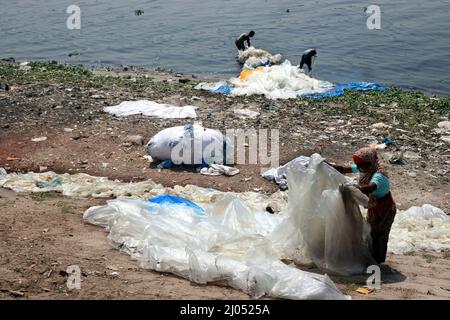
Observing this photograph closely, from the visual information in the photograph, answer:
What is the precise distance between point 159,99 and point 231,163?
11.3 ft

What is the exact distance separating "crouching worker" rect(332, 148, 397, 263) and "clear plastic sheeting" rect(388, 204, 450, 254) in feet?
2.55

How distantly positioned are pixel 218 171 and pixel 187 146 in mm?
593

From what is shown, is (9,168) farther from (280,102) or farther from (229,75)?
(229,75)

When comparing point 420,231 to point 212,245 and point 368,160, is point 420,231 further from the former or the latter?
point 212,245

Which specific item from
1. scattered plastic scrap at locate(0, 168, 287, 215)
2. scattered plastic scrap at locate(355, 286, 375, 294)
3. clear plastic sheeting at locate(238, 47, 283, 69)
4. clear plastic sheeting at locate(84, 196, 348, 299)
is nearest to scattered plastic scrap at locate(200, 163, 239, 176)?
scattered plastic scrap at locate(0, 168, 287, 215)

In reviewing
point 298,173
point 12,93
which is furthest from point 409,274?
point 12,93

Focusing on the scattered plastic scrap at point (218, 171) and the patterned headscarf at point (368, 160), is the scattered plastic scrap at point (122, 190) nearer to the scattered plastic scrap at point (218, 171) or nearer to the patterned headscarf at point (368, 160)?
the scattered plastic scrap at point (218, 171)

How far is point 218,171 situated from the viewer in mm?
8016

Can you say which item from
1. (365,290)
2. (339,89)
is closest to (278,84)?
(339,89)

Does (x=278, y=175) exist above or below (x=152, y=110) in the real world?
below

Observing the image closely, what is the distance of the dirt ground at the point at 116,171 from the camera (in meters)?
4.36
